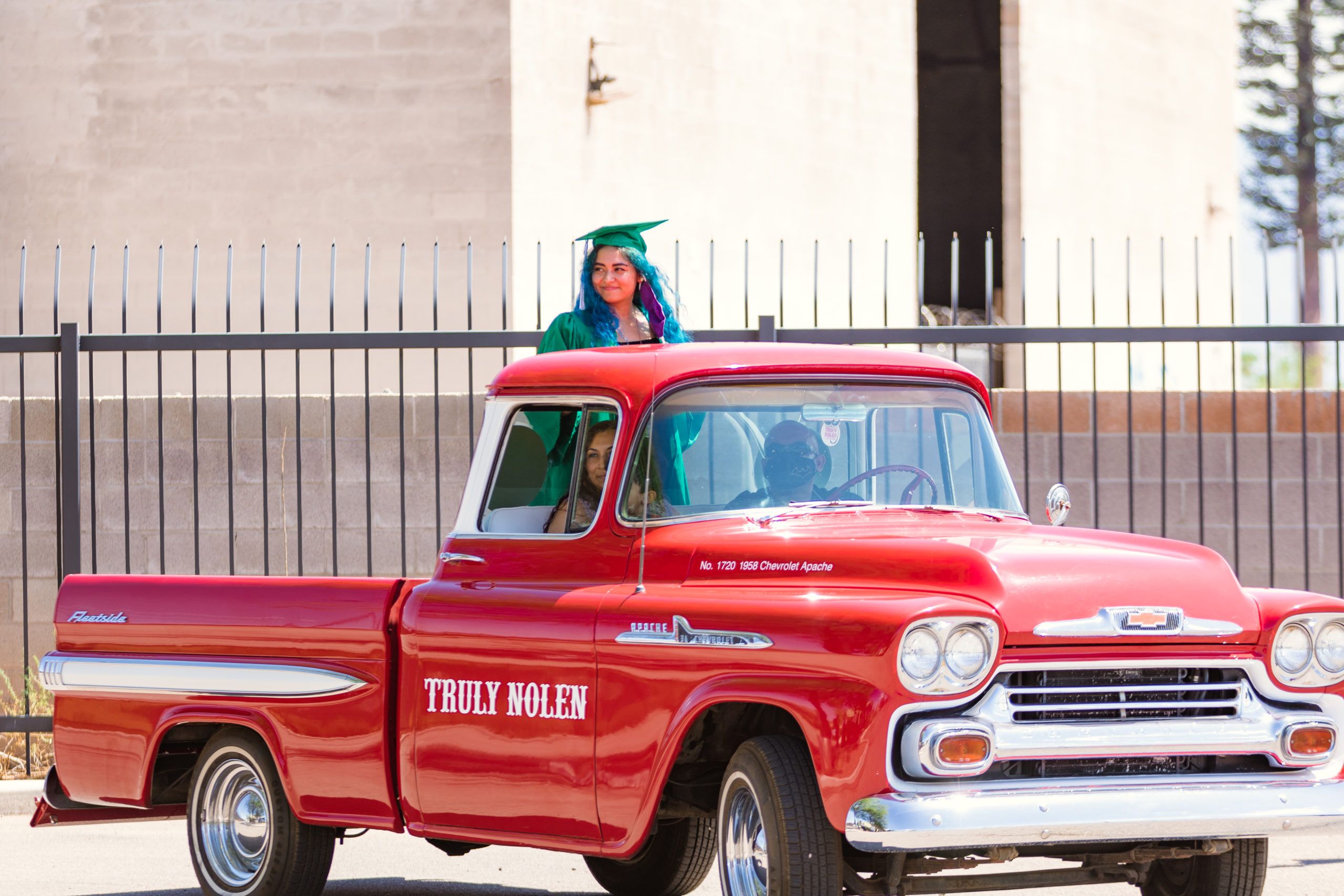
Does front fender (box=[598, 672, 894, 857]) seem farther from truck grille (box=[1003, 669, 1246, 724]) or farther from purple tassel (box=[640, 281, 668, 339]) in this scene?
purple tassel (box=[640, 281, 668, 339])

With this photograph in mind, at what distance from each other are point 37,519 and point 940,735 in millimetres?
7804

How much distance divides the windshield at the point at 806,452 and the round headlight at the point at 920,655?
3.20ft

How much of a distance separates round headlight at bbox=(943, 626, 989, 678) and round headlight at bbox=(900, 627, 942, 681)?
0.03m

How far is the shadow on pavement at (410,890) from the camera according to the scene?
6.68 metres

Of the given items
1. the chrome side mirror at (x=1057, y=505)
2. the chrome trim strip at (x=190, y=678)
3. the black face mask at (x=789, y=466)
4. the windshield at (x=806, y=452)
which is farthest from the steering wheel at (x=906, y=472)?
the chrome trim strip at (x=190, y=678)

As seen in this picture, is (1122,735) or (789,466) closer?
(1122,735)

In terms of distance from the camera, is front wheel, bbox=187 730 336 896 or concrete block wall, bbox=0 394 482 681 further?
concrete block wall, bbox=0 394 482 681

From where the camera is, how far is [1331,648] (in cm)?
473

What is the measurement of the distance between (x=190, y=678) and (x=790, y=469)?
7.20ft

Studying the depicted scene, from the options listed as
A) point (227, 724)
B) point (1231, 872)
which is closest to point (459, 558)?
point (227, 724)

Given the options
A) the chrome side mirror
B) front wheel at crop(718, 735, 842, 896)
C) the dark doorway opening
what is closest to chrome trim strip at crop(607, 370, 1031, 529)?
the chrome side mirror

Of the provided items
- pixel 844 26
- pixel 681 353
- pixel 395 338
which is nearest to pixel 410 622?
pixel 681 353

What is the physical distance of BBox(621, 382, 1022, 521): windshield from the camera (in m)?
5.22

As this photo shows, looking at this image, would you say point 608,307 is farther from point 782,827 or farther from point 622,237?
point 782,827
